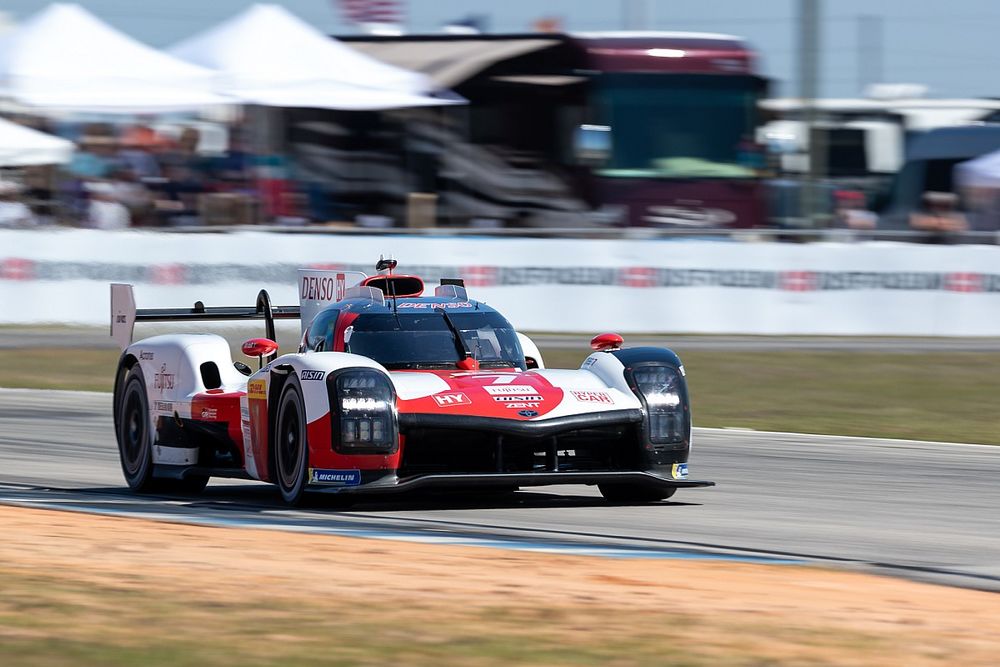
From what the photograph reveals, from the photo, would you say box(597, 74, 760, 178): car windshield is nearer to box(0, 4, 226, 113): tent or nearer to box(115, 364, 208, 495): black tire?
box(0, 4, 226, 113): tent

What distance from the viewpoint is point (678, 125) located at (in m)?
25.6

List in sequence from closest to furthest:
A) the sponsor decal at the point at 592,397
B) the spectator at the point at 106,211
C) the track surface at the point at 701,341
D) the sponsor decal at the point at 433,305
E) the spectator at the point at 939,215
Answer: the sponsor decal at the point at 592,397
the sponsor decal at the point at 433,305
the track surface at the point at 701,341
the spectator at the point at 106,211
the spectator at the point at 939,215

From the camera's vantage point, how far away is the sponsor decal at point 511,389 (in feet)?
29.7

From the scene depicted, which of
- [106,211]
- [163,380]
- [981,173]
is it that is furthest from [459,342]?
[981,173]

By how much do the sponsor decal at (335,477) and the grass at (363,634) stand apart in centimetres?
227

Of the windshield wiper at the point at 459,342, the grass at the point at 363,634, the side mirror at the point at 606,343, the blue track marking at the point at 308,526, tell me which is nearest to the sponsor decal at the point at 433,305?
the windshield wiper at the point at 459,342

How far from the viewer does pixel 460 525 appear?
8562mm

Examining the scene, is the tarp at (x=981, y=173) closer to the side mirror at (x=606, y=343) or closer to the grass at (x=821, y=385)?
the grass at (x=821, y=385)

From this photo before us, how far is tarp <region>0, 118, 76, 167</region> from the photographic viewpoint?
25.4 metres

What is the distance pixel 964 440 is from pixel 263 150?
49.9 feet

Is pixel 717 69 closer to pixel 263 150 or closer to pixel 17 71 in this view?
pixel 263 150

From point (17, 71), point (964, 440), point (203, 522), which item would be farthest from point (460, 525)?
point (17, 71)

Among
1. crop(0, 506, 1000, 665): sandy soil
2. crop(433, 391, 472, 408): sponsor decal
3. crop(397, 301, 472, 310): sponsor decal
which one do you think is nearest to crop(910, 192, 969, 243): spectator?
crop(397, 301, 472, 310): sponsor decal

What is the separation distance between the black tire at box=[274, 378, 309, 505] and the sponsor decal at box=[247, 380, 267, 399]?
0.21 m
